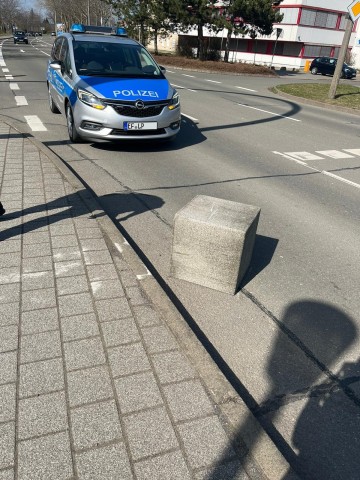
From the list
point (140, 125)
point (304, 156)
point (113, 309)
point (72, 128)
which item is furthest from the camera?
point (304, 156)

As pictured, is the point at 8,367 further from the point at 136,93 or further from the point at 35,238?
the point at 136,93

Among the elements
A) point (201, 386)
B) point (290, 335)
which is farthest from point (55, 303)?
point (290, 335)

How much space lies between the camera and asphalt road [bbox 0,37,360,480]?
8.41 feet

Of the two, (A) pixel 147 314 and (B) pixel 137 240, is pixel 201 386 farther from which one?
(B) pixel 137 240

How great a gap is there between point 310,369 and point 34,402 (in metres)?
1.87

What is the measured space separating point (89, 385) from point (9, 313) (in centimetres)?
103

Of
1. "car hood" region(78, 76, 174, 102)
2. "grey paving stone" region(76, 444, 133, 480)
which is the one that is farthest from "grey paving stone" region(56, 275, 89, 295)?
"car hood" region(78, 76, 174, 102)

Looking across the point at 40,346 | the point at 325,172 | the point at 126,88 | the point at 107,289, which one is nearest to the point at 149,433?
the point at 40,346

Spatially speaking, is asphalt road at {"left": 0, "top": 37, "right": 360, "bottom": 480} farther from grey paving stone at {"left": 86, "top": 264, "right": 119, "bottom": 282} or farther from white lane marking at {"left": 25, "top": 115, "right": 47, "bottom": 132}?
grey paving stone at {"left": 86, "top": 264, "right": 119, "bottom": 282}

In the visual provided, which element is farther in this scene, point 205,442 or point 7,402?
point 7,402

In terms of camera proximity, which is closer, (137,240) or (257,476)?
(257,476)

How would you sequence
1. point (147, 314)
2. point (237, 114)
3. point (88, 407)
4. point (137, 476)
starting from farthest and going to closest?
1. point (237, 114)
2. point (147, 314)
3. point (88, 407)
4. point (137, 476)

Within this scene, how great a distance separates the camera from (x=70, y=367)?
2666mm

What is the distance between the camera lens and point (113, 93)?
734 centimetres
